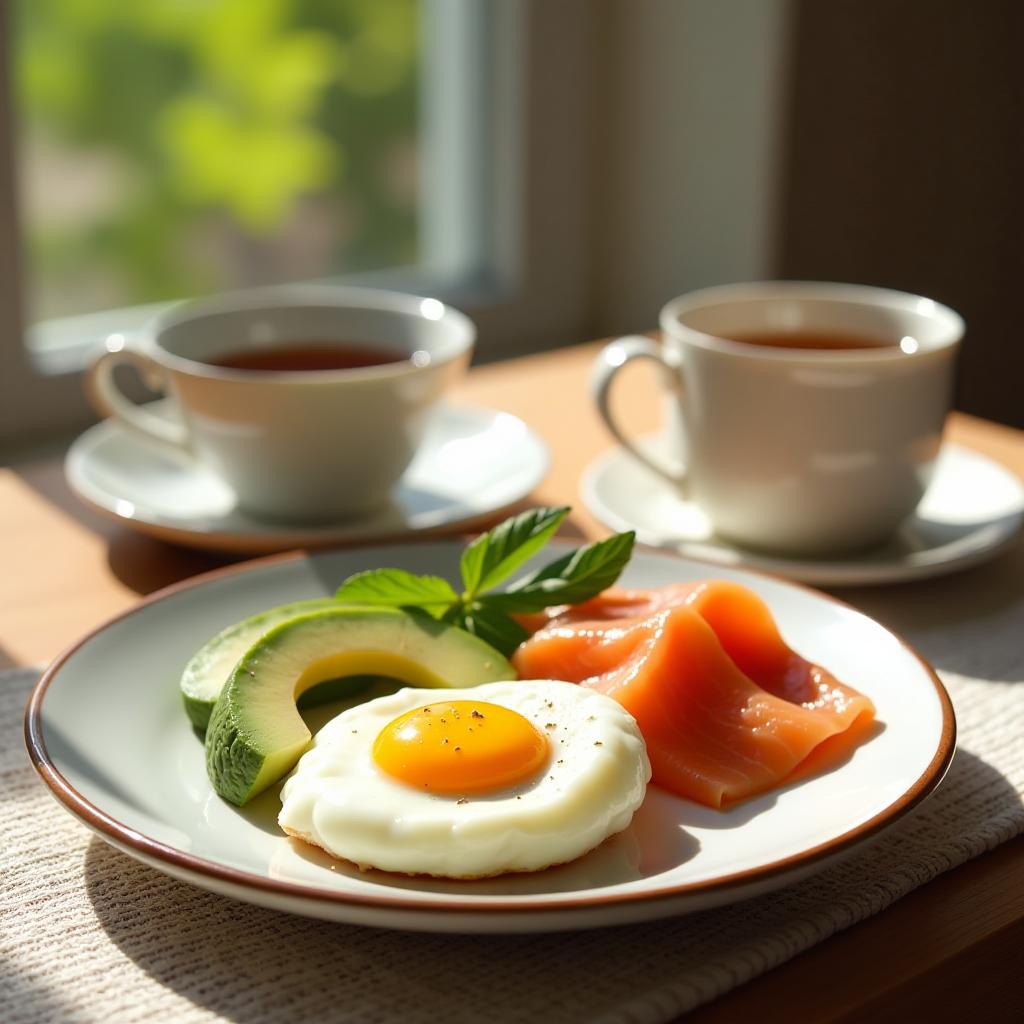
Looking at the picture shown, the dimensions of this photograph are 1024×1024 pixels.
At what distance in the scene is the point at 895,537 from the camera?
3.67 ft

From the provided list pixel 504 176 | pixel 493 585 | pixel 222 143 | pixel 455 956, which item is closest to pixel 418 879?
pixel 455 956

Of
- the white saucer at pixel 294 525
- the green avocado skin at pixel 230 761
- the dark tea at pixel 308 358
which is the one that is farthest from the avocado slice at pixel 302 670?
the dark tea at pixel 308 358

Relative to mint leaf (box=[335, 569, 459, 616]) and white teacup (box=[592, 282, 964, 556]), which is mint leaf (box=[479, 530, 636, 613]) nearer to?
mint leaf (box=[335, 569, 459, 616])

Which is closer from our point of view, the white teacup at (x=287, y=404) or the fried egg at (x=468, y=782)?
the fried egg at (x=468, y=782)

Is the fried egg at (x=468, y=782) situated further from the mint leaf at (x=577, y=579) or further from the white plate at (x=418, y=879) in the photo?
the mint leaf at (x=577, y=579)

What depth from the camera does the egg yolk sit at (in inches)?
25.3

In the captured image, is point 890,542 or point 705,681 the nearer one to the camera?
point 705,681

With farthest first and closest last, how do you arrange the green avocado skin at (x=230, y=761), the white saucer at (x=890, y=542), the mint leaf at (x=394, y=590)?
the white saucer at (x=890, y=542), the mint leaf at (x=394, y=590), the green avocado skin at (x=230, y=761)

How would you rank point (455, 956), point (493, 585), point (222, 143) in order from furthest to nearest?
point (222, 143) < point (493, 585) < point (455, 956)

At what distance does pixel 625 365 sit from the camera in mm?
1135

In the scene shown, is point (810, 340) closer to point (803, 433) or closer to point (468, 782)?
point (803, 433)

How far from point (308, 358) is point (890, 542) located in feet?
1.70

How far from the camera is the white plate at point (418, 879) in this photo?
0.56 m

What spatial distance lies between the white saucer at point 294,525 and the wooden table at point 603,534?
1.4 inches
